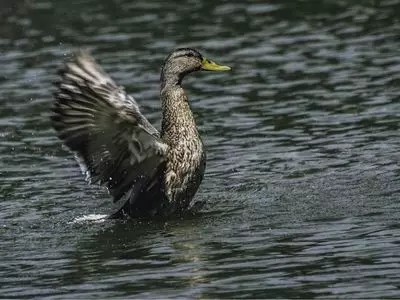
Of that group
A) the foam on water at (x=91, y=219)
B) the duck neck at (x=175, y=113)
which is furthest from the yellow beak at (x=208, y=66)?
the foam on water at (x=91, y=219)

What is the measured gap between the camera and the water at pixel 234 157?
9.52 meters

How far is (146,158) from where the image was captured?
11.5 metres

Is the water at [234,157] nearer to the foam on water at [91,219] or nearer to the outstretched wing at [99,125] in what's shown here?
the foam on water at [91,219]

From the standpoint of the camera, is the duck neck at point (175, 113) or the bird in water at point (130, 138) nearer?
the bird in water at point (130, 138)

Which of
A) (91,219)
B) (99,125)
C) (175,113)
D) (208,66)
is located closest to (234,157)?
(208,66)

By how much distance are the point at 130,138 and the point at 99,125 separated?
0.28 metres

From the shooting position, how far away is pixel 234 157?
13664 mm

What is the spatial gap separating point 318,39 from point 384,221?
27.3 ft

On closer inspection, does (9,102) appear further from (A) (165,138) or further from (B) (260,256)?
(B) (260,256)

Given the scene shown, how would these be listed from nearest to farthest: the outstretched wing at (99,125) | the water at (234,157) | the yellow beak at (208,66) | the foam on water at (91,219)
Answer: the water at (234,157) < the outstretched wing at (99,125) < the foam on water at (91,219) < the yellow beak at (208,66)

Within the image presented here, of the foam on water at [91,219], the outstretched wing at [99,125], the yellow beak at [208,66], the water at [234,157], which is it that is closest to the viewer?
the water at [234,157]

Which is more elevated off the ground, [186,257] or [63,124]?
[63,124]

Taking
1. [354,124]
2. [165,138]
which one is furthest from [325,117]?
[165,138]

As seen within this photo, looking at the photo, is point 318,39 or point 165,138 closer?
point 165,138
